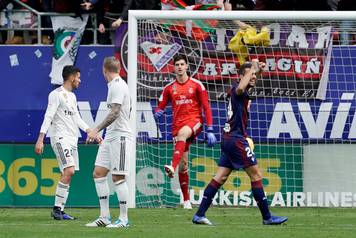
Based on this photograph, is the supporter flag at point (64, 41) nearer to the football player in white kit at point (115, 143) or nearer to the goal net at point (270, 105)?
the goal net at point (270, 105)

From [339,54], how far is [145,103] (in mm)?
3439

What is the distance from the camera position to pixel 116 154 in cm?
1390

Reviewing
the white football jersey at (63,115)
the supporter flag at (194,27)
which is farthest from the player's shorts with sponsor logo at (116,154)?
the supporter flag at (194,27)

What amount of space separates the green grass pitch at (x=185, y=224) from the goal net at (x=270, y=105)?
98 cm

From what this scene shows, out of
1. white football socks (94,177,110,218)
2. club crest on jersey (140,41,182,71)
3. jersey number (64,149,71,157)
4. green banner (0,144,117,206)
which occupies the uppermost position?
club crest on jersey (140,41,182,71)

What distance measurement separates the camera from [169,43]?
1912 cm

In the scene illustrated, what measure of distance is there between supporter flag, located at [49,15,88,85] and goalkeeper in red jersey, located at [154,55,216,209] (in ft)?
9.38

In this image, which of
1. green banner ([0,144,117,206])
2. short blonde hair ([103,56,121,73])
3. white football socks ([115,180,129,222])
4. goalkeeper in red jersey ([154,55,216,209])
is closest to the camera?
white football socks ([115,180,129,222])

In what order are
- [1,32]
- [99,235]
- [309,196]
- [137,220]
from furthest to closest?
[1,32] → [309,196] → [137,220] → [99,235]

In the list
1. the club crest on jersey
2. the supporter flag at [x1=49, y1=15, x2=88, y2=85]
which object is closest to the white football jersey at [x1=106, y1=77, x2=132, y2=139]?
the club crest on jersey

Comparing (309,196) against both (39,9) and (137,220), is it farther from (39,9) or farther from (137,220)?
(39,9)

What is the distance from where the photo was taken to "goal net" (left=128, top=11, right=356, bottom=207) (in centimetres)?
1883

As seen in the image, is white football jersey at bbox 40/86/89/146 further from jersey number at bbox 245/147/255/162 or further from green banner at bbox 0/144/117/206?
green banner at bbox 0/144/117/206

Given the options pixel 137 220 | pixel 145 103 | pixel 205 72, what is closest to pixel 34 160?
pixel 145 103
